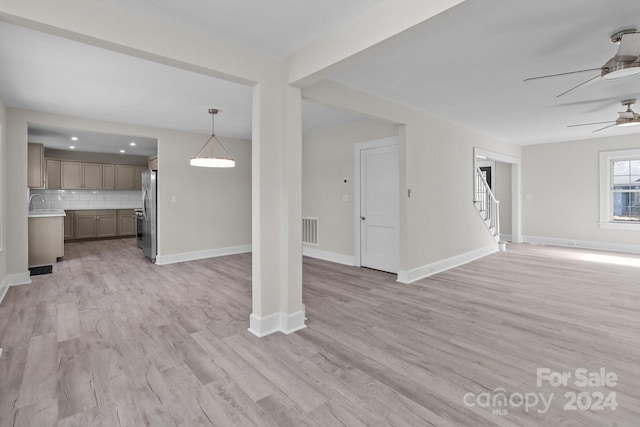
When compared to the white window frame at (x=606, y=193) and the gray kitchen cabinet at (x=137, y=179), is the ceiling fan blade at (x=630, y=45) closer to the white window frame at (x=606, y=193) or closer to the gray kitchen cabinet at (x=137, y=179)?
the white window frame at (x=606, y=193)

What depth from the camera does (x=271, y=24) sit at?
2236 millimetres

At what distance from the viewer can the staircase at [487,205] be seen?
6412 mm

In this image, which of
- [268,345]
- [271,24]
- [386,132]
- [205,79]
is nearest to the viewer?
[271,24]

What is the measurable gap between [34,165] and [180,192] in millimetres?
2437


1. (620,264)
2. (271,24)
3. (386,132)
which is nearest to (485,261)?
(620,264)

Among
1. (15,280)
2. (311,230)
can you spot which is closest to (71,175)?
(15,280)

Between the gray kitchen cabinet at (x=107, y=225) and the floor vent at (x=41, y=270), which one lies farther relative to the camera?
the gray kitchen cabinet at (x=107, y=225)

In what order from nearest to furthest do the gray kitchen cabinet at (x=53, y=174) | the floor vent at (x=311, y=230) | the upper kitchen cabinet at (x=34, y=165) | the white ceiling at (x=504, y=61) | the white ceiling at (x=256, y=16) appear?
the white ceiling at (x=256, y=16) < the white ceiling at (x=504, y=61) < the upper kitchen cabinet at (x=34, y=165) < the floor vent at (x=311, y=230) < the gray kitchen cabinet at (x=53, y=174)

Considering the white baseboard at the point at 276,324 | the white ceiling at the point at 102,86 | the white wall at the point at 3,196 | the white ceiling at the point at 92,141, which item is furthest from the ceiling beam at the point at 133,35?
the white ceiling at the point at 92,141

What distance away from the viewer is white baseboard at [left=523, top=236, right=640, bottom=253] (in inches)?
251

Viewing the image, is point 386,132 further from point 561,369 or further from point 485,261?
point 561,369

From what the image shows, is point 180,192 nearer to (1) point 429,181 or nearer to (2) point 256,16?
Answer: (2) point 256,16

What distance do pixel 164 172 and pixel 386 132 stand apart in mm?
4069

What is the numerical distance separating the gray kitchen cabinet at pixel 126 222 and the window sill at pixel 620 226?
12.0 metres
